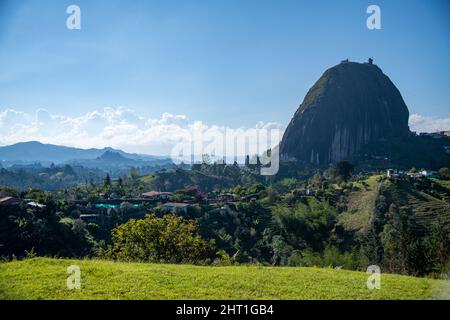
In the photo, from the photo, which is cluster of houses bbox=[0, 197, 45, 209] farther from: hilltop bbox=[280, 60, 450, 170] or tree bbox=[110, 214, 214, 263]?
hilltop bbox=[280, 60, 450, 170]

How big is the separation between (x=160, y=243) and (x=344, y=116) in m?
140

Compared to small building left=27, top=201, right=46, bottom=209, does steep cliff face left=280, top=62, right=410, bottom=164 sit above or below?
above

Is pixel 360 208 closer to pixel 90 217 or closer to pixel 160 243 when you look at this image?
pixel 90 217

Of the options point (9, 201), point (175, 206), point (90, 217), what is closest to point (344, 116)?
point (175, 206)

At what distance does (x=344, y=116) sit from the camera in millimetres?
145125

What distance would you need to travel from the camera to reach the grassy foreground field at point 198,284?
297 inches

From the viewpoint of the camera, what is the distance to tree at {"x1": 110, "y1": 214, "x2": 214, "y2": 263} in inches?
568

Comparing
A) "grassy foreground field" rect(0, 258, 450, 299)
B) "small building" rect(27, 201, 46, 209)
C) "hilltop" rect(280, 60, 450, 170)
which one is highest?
"hilltop" rect(280, 60, 450, 170)

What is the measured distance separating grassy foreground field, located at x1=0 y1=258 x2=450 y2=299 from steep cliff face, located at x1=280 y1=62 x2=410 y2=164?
12906 centimetres

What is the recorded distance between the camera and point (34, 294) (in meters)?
7.39

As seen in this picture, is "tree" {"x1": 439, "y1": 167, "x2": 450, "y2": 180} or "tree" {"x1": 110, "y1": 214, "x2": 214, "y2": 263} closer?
"tree" {"x1": 110, "y1": 214, "x2": 214, "y2": 263}

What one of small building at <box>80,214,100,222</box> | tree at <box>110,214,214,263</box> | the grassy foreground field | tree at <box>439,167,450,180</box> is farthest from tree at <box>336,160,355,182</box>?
the grassy foreground field

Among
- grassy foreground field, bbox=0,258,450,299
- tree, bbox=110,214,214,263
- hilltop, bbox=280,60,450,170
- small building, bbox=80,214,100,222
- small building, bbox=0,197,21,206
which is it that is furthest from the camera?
hilltop, bbox=280,60,450,170
